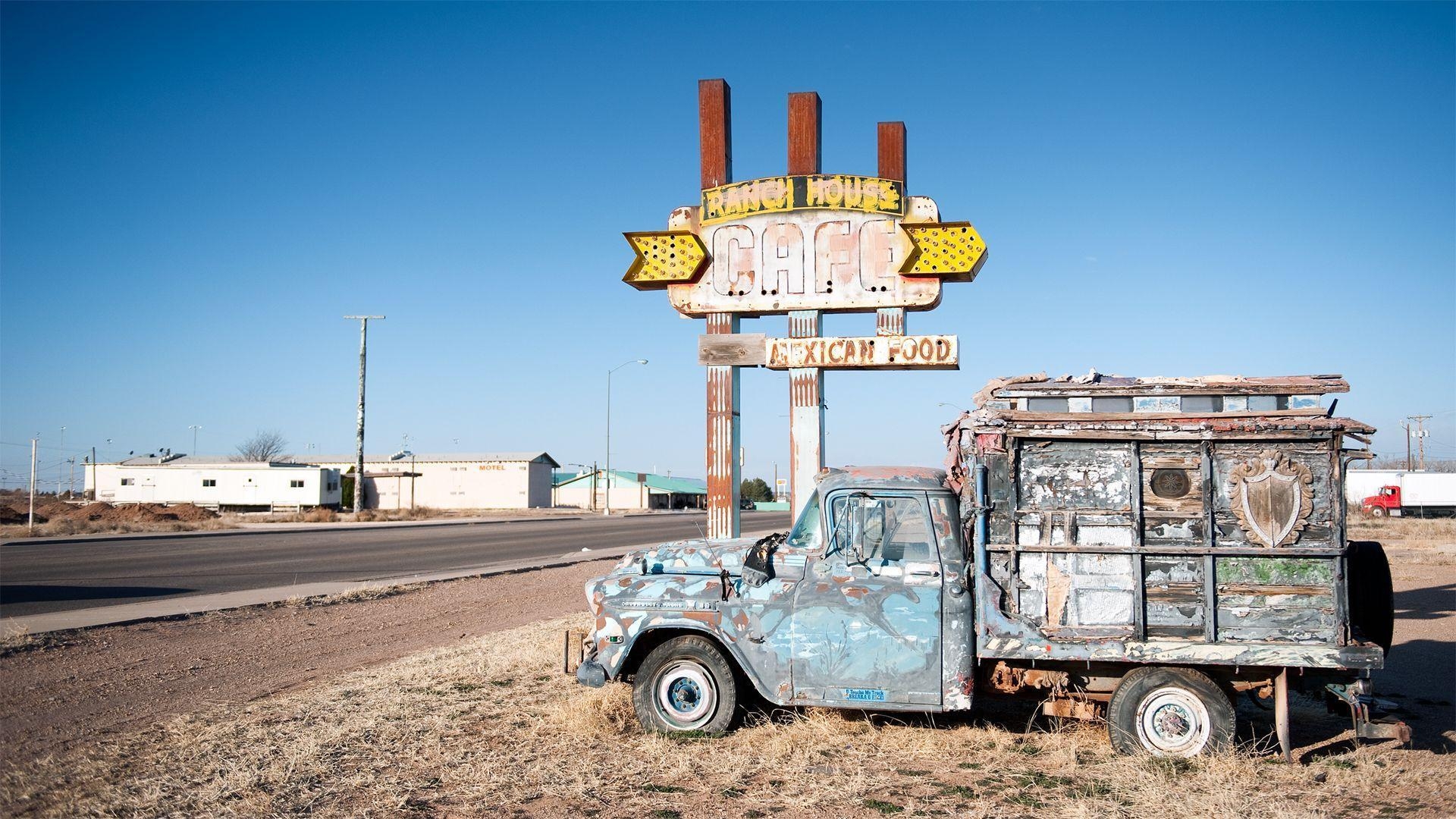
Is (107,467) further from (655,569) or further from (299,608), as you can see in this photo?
(655,569)

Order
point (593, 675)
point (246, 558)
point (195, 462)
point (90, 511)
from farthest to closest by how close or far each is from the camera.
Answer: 1. point (195, 462)
2. point (90, 511)
3. point (246, 558)
4. point (593, 675)

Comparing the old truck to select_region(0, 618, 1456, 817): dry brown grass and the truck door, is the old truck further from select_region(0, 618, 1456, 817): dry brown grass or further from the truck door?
select_region(0, 618, 1456, 817): dry brown grass

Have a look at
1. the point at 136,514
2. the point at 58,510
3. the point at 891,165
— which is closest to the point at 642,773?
the point at 891,165

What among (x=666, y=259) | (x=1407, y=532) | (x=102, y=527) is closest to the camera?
(x=666, y=259)

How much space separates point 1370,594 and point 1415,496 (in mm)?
61356

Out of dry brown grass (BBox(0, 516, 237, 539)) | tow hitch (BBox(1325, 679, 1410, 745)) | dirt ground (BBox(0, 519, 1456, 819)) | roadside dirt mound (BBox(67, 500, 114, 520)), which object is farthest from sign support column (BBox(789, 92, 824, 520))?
roadside dirt mound (BBox(67, 500, 114, 520))

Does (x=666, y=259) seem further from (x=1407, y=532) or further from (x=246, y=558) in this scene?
(x=1407, y=532)

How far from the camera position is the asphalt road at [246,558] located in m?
18.2

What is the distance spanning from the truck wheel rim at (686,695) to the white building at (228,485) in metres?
63.3

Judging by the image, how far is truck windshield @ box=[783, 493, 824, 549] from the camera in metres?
7.42

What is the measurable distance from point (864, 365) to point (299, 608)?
9880mm

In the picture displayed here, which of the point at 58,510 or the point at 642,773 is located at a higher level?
the point at 642,773

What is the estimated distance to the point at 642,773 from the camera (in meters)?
6.62

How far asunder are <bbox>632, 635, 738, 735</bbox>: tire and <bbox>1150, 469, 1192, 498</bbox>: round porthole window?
328 cm
